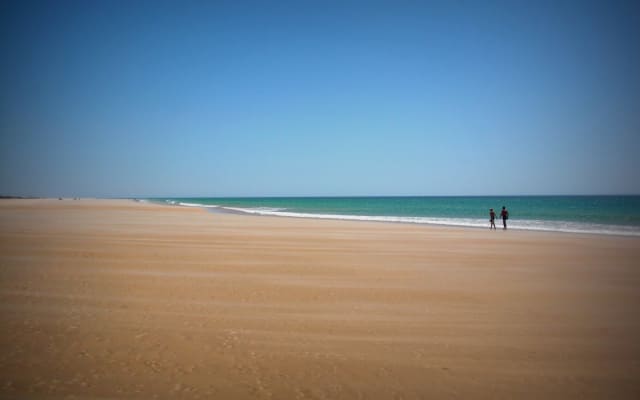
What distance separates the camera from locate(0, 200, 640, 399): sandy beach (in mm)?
4480

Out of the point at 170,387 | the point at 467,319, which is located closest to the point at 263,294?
the point at 170,387

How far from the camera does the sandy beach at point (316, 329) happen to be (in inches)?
176

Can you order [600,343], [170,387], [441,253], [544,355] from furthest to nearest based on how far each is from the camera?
[441,253] < [600,343] < [544,355] < [170,387]

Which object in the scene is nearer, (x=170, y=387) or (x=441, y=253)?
(x=170, y=387)

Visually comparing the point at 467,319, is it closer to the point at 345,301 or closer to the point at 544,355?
the point at 544,355

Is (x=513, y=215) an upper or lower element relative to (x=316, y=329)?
upper

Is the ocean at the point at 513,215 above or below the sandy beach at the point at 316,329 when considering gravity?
above

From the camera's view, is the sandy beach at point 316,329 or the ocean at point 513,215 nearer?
the sandy beach at point 316,329

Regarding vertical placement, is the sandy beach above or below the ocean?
below

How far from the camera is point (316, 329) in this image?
6.21 meters

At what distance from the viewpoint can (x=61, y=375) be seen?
15.0 feet

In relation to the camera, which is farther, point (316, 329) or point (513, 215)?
point (513, 215)

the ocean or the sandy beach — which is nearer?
the sandy beach

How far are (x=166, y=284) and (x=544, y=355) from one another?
351 inches
